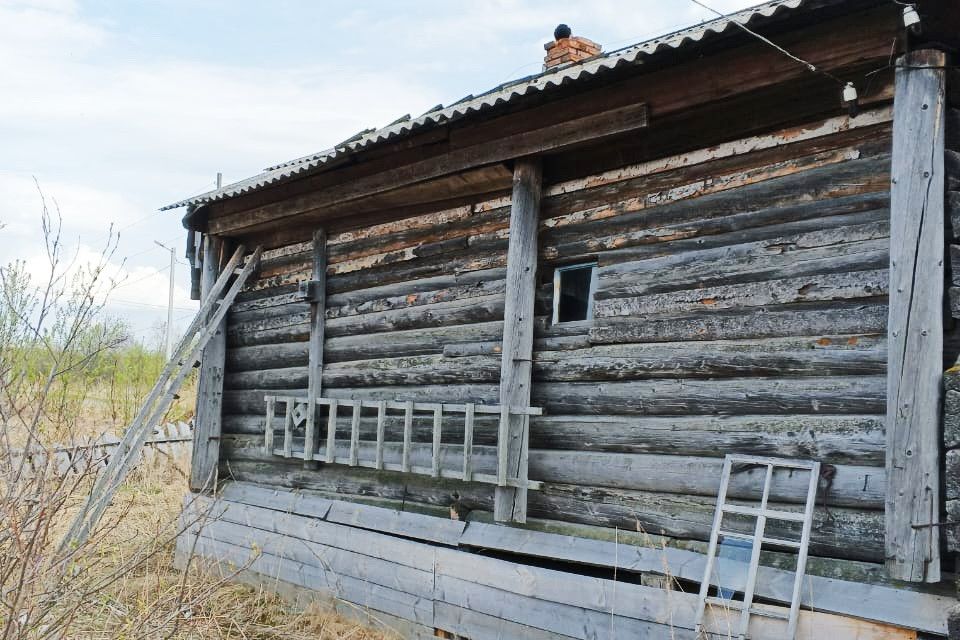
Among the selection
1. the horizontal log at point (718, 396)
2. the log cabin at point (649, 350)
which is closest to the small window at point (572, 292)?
the log cabin at point (649, 350)

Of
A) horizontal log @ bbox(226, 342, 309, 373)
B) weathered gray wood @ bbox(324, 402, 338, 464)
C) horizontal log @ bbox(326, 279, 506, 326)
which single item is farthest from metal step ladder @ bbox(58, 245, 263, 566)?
weathered gray wood @ bbox(324, 402, 338, 464)

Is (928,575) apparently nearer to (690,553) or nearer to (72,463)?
(690,553)

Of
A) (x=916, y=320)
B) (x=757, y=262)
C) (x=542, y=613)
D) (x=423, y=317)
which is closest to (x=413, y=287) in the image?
(x=423, y=317)

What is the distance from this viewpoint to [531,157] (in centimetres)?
609

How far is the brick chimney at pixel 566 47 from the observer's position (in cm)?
816

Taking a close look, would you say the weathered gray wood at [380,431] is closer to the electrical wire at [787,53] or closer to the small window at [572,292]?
the small window at [572,292]

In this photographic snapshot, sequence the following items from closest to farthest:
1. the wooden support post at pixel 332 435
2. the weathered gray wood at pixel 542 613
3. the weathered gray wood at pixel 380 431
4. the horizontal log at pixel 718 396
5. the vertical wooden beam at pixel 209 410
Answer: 1. the horizontal log at pixel 718 396
2. the weathered gray wood at pixel 542 613
3. the weathered gray wood at pixel 380 431
4. the wooden support post at pixel 332 435
5. the vertical wooden beam at pixel 209 410

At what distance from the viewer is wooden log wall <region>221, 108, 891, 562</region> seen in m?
4.57

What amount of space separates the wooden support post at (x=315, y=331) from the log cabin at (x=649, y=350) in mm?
30

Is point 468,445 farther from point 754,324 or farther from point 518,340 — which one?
point 754,324

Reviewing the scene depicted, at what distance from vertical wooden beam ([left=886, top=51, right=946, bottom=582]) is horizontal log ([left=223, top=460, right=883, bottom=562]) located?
0.28 meters

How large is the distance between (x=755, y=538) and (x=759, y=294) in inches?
53.8

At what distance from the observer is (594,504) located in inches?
220

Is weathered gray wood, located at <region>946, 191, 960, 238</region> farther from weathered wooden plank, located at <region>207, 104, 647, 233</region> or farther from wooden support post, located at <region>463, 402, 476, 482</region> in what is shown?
wooden support post, located at <region>463, 402, 476, 482</region>
